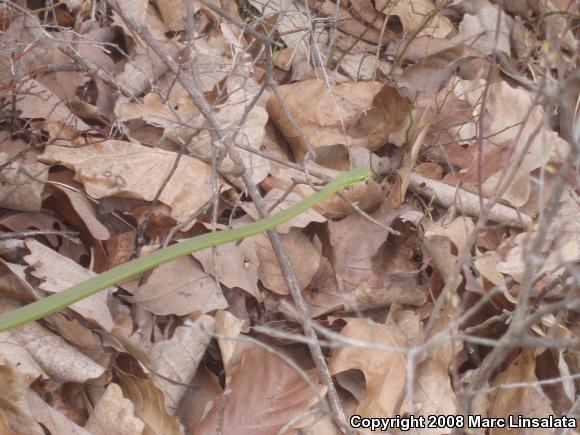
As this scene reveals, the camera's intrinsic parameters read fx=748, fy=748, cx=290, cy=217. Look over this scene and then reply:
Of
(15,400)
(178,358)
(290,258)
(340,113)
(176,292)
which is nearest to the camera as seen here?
(15,400)

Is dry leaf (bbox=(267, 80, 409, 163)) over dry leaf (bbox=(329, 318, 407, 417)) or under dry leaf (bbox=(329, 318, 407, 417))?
over

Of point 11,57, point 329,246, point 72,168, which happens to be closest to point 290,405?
point 329,246

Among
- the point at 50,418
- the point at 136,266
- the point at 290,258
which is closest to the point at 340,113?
the point at 290,258

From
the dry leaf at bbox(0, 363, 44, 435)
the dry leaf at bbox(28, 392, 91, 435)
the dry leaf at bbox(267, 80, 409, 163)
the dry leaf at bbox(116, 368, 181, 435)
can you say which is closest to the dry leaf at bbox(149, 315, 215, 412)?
the dry leaf at bbox(116, 368, 181, 435)

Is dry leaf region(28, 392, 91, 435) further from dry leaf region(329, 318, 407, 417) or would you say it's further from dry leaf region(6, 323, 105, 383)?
dry leaf region(329, 318, 407, 417)

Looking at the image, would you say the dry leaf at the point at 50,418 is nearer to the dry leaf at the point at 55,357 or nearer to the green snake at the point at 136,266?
the dry leaf at the point at 55,357

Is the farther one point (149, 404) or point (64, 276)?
point (64, 276)

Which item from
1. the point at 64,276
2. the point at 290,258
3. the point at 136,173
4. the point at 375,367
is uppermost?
the point at 136,173

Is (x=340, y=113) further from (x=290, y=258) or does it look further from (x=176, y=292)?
(x=176, y=292)
